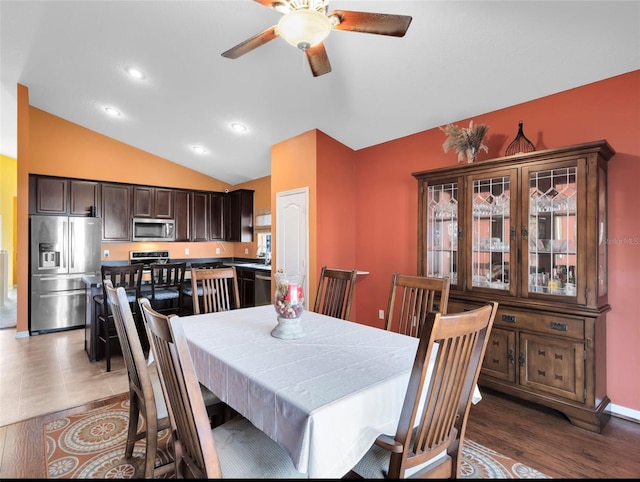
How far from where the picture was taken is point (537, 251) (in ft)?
8.37

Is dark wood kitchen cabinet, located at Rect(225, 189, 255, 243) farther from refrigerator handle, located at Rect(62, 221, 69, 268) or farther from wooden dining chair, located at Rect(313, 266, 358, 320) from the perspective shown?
wooden dining chair, located at Rect(313, 266, 358, 320)

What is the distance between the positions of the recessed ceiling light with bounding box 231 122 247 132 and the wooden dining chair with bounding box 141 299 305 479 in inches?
135

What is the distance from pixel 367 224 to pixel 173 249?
375cm

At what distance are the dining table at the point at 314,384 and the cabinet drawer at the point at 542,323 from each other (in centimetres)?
129

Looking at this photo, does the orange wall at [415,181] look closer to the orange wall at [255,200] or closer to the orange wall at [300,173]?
the orange wall at [300,173]

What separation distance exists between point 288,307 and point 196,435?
799 millimetres

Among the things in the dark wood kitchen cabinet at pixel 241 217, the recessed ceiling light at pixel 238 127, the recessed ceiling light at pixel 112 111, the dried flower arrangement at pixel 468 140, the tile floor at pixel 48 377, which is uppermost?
the recessed ceiling light at pixel 112 111

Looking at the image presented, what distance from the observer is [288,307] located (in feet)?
5.73

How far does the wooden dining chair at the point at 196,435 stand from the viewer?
1.00 m

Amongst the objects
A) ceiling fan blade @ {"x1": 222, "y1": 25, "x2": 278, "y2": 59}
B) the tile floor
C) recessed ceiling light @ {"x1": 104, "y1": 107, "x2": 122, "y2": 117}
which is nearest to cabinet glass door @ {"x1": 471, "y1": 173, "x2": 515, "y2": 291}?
ceiling fan blade @ {"x1": 222, "y1": 25, "x2": 278, "y2": 59}

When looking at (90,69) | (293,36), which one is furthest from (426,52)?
(90,69)

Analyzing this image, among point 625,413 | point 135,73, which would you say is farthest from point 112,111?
point 625,413

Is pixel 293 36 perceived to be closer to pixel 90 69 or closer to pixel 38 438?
pixel 38 438

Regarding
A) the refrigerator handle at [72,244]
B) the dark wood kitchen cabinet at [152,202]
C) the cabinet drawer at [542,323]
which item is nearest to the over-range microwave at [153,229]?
the dark wood kitchen cabinet at [152,202]
